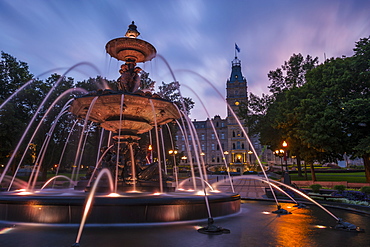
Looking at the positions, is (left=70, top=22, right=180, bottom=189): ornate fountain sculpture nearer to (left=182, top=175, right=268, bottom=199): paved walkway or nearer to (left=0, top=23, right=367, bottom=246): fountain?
(left=0, top=23, right=367, bottom=246): fountain

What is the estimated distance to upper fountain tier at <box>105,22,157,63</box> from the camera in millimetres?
10883

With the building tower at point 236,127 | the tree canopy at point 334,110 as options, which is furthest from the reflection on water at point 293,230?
the building tower at point 236,127

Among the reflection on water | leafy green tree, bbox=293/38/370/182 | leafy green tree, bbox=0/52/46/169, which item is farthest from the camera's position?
leafy green tree, bbox=0/52/46/169

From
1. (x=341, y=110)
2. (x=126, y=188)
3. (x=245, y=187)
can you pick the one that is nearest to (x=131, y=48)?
(x=126, y=188)

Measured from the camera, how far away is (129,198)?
24.1 feet

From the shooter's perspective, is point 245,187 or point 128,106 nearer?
point 128,106

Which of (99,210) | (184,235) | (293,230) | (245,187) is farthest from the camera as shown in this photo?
(245,187)

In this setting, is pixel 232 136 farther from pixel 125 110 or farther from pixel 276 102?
pixel 125 110

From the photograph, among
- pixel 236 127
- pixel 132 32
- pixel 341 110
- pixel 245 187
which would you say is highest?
pixel 236 127

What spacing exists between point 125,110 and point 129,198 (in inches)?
169

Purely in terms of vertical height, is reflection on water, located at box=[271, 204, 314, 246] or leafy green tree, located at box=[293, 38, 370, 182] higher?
leafy green tree, located at box=[293, 38, 370, 182]

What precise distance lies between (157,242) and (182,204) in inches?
85.6

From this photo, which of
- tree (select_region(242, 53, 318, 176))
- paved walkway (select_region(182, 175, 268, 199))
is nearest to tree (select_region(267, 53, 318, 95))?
tree (select_region(242, 53, 318, 176))

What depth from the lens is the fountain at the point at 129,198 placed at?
6.37m
